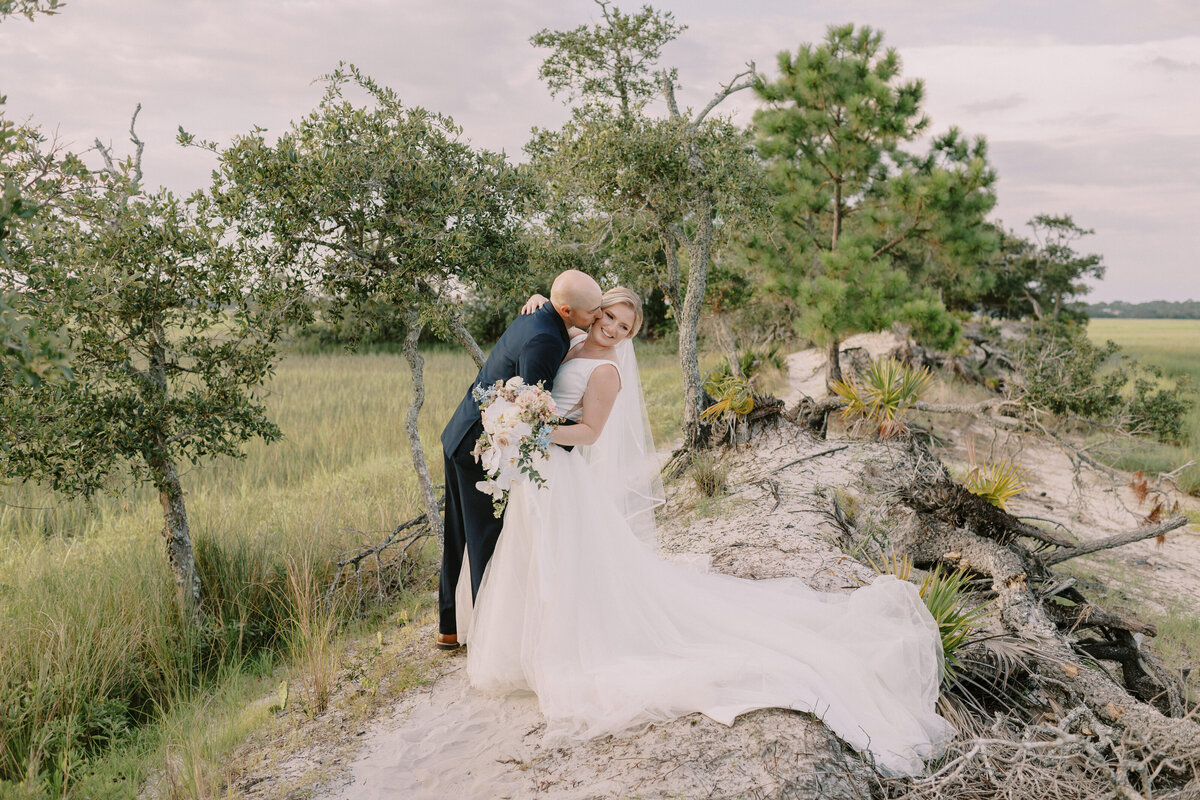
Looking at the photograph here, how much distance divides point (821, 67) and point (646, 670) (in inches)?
473

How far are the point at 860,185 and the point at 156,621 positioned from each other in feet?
42.8

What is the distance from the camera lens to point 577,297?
4109 millimetres

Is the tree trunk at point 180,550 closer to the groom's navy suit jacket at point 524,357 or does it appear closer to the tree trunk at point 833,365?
the groom's navy suit jacket at point 524,357

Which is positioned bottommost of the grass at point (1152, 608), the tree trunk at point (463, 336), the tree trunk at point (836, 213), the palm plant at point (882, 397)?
the grass at point (1152, 608)

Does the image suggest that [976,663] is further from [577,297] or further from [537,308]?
[537,308]

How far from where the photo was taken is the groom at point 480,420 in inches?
161

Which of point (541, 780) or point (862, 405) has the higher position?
point (862, 405)

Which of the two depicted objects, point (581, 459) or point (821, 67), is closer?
point (581, 459)

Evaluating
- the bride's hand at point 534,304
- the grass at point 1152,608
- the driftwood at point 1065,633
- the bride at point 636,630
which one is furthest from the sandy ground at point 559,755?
the grass at point 1152,608

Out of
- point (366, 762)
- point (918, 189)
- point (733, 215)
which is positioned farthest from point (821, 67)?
point (366, 762)

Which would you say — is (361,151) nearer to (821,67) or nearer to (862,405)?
(862,405)

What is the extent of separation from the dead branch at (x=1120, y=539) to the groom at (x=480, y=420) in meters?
4.84

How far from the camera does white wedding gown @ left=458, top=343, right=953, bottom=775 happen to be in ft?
11.8

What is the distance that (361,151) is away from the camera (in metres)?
5.12
